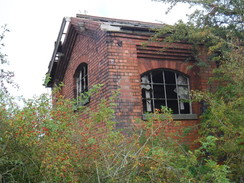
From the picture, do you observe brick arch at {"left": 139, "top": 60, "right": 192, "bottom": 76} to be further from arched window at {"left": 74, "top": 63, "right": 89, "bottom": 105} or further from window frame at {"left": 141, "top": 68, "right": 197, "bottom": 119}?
arched window at {"left": 74, "top": 63, "right": 89, "bottom": 105}

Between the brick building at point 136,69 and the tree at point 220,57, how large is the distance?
Result: 21.3 inches

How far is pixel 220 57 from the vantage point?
781cm

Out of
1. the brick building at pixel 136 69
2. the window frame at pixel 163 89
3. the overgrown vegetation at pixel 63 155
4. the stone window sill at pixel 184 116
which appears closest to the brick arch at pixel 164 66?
the brick building at pixel 136 69

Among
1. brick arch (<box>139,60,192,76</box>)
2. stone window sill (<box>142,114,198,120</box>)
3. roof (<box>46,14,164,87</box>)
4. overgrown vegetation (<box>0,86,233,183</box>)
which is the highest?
roof (<box>46,14,164,87</box>)

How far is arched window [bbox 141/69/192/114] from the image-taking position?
941cm

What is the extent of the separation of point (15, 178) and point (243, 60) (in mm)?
4692

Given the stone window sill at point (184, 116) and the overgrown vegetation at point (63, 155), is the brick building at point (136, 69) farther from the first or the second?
the overgrown vegetation at point (63, 155)

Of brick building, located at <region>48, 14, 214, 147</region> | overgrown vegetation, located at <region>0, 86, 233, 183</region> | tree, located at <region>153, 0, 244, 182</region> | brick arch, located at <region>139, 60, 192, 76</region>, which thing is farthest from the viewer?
brick arch, located at <region>139, 60, 192, 76</region>

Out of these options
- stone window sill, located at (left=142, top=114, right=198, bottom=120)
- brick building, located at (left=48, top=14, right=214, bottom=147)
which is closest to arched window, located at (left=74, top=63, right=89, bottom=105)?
brick building, located at (left=48, top=14, right=214, bottom=147)

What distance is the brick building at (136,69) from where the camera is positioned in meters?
8.67

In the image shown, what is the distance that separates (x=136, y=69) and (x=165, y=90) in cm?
126

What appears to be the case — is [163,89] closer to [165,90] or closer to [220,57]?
[165,90]

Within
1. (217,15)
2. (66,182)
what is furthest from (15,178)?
(217,15)

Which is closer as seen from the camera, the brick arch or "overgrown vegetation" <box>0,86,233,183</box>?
"overgrown vegetation" <box>0,86,233,183</box>
